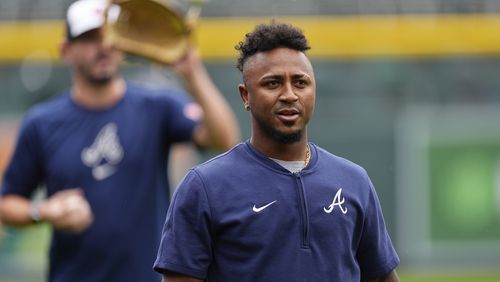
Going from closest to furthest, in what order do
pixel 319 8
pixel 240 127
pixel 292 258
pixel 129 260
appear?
pixel 292 258 < pixel 129 260 < pixel 240 127 < pixel 319 8

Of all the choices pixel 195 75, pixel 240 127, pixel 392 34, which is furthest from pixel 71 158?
pixel 392 34

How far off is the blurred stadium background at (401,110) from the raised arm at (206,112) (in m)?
9.99

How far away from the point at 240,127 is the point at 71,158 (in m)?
10.1

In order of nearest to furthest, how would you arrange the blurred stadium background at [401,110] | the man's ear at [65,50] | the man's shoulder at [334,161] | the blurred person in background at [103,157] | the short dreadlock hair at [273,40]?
the short dreadlock hair at [273,40] → the man's shoulder at [334,161] → the blurred person in background at [103,157] → the man's ear at [65,50] → the blurred stadium background at [401,110]

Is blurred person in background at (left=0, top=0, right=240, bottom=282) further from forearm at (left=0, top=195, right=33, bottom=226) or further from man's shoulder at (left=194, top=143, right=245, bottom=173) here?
man's shoulder at (left=194, top=143, right=245, bottom=173)

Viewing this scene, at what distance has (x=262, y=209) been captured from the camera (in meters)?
3.74

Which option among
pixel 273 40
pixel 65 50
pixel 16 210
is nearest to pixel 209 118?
pixel 65 50

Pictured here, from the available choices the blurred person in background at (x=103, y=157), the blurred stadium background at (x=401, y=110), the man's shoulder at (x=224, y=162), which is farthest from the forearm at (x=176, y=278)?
the blurred stadium background at (x=401, y=110)

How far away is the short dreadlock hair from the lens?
151 inches

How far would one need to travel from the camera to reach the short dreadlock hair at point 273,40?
383 cm

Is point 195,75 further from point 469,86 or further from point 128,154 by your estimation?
point 469,86

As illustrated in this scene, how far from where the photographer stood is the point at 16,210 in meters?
6.14

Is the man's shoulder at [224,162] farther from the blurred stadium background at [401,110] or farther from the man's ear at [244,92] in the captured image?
the blurred stadium background at [401,110]

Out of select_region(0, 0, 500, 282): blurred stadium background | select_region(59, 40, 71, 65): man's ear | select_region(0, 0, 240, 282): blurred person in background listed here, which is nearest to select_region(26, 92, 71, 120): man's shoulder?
select_region(0, 0, 240, 282): blurred person in background
